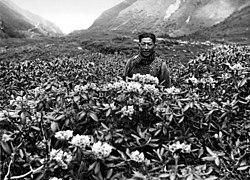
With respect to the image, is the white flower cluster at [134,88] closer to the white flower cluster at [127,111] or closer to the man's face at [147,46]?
the white flower cluster at [127,111]

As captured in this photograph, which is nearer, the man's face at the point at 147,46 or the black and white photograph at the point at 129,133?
the black and white photograph at the point at 129,133

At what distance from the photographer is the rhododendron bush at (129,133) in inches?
126

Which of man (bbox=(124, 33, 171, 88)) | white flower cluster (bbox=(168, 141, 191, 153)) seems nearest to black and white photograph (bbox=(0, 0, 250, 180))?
white flower cluster (bbox=(168, 141, 191, 153))

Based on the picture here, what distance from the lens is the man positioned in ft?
18.5

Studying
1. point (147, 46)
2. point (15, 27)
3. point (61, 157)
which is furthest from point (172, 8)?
Answer: point (61, 157)

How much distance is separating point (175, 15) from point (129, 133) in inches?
4455

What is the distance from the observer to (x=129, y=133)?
378 cm

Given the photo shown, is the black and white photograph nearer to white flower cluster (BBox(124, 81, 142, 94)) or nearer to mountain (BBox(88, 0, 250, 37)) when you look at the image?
white flower cluster (BBox(124, 81, 142, 94))

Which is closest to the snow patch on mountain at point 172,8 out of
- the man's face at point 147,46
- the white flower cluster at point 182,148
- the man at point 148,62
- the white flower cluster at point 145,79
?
the man at point 148,62

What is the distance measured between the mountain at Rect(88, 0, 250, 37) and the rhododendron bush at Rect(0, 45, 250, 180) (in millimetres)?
81122

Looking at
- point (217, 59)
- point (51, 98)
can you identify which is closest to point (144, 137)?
point (51, 98)

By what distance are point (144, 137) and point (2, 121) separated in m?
1.61

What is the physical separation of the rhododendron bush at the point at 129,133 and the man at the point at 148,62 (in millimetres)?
1515

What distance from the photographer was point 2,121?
3461 mm
